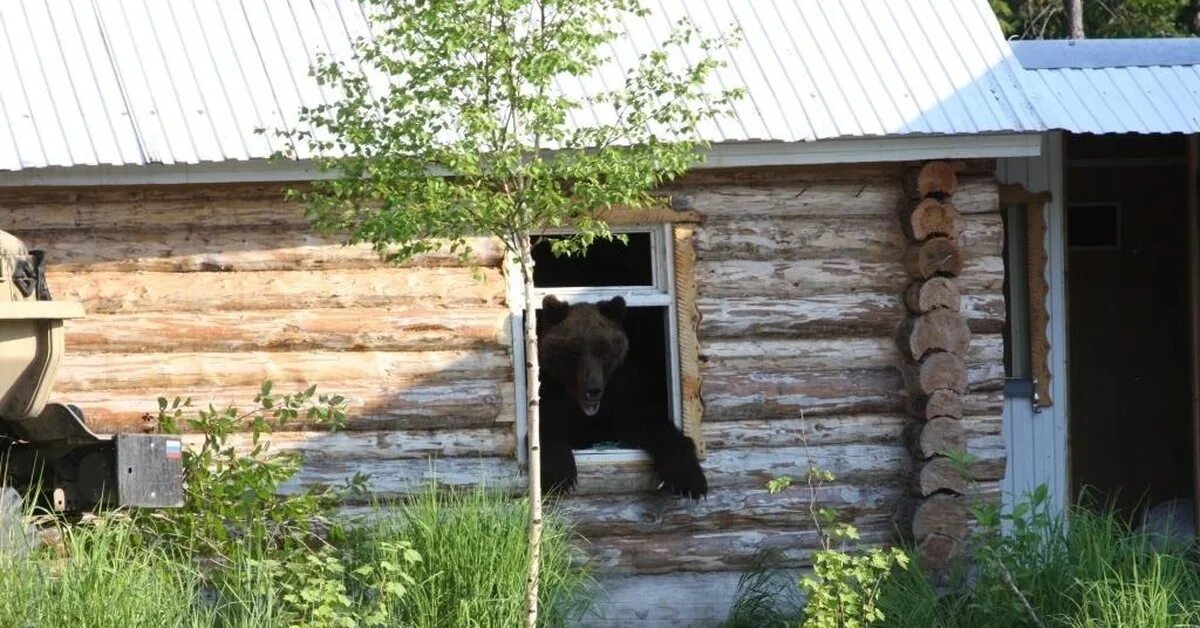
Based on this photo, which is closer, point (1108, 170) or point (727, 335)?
point (727, 335)

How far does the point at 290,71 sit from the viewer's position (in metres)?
9.34

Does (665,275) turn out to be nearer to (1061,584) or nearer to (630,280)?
(630,280)

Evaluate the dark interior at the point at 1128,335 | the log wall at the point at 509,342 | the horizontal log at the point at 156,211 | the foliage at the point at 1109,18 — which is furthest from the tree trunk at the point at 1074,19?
the horizontal log at the point at 156,211

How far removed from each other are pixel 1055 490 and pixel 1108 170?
10.1 feet

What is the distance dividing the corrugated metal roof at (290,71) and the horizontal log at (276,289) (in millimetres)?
686

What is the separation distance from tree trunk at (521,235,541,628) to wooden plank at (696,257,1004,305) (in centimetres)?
222

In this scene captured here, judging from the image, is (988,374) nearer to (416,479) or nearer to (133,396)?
(416,479)

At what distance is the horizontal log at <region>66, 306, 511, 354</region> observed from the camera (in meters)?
8.89

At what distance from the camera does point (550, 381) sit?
1012cm

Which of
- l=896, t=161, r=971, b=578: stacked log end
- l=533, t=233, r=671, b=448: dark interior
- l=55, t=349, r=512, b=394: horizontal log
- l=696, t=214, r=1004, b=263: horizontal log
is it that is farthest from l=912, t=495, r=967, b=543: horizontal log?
l=55, t=349, r=512, b=394: horizontal log

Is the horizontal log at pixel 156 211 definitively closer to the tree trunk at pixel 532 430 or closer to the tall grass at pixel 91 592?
the tree trunk at pixel 532 430

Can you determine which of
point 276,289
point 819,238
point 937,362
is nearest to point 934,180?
point 819,238

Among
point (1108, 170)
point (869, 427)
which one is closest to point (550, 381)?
point (869, 427)

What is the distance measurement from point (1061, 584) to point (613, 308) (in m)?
3.01
